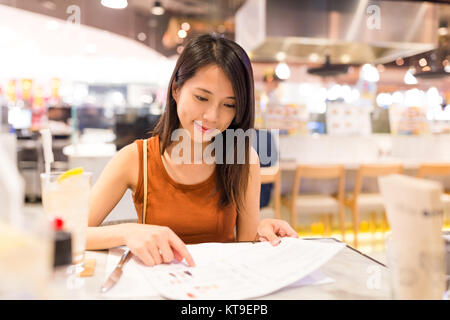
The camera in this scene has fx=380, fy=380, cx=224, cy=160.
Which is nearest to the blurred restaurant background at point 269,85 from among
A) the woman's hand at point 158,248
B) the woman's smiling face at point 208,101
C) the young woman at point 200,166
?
the young woman at point 200,166

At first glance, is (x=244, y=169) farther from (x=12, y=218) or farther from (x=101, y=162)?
(x=101, y=162)

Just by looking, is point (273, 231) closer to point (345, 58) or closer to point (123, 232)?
point (123, 232)

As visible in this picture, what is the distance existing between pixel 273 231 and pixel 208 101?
0.44 metres

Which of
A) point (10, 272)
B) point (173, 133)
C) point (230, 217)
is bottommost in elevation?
point (230, 217)

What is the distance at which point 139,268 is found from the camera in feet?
2.57

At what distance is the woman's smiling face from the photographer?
117cm

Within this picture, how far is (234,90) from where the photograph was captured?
1.18m

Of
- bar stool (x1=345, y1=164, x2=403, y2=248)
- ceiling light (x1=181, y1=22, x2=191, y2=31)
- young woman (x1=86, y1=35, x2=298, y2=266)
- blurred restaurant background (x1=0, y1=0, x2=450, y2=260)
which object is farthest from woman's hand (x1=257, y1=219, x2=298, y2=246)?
ceiling light (x1=181, y1=22, x2=191, y2=31)

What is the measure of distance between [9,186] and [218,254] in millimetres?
550

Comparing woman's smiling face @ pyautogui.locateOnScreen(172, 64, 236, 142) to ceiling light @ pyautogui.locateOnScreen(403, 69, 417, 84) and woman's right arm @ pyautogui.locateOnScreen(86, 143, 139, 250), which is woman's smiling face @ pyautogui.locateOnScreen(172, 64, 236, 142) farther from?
ceiling light @ pyautogui.locateOnScreen(403, 69, 417, 84)

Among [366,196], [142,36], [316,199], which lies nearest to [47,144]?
[316,199]

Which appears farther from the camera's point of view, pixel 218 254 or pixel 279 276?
pixel 218 254
